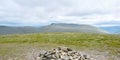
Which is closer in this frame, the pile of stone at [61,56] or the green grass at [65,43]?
the pile of stone at [61,56]

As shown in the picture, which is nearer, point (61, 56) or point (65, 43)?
point (61, 56)

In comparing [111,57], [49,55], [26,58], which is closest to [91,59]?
[111,57]

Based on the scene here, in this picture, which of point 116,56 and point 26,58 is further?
point 116,56

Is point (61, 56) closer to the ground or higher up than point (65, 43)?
higher up

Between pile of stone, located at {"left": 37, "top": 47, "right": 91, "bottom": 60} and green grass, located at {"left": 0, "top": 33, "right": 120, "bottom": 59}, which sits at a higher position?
pile of stone, located at {"left": 37, "top": 47, "right": 91, "bottom": 60}

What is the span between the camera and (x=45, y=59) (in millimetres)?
43938

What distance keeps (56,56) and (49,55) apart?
6.07 ft

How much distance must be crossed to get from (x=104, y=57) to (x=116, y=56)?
3.50m

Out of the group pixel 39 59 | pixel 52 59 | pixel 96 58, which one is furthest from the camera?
pixel 96 58

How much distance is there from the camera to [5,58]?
159 ft

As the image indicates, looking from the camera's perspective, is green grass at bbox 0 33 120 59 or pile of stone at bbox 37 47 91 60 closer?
pile of stone at bbox 37 47 91 60

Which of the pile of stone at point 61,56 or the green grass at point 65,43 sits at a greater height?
the pile of stone at point 61,56

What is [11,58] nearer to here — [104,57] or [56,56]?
[56,56]

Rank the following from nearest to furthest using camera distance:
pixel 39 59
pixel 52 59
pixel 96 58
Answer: pixel 52 59 → pixel 39 59 → pixel 96 58
